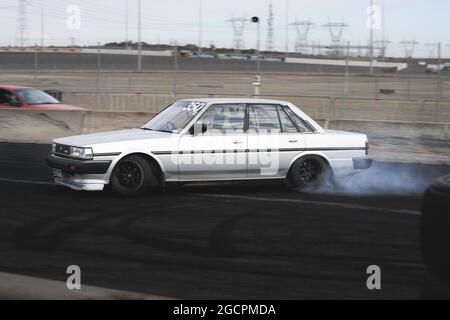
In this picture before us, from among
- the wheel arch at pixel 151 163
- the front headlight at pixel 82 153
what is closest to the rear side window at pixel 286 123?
the wheel arch at pixel 151 163

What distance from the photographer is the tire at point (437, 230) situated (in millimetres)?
3719

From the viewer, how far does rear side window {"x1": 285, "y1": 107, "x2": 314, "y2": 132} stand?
991 centimetres

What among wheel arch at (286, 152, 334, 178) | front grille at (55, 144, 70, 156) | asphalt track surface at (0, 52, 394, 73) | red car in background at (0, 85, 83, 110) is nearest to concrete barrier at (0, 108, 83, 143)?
red car in background at (0, 85, 83, 110)

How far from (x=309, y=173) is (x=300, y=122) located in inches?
29.0

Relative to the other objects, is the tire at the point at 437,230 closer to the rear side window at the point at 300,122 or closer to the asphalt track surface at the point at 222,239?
the asphalt track surface at the point at 222,239

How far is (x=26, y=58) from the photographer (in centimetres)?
5206

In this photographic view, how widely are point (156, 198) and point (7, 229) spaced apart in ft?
7.90

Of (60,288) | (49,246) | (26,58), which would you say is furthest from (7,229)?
(26,58)

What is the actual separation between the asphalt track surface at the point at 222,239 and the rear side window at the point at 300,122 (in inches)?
36.4

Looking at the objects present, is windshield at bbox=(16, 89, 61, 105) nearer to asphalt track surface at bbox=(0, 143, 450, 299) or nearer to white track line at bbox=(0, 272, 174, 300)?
asphalt track surface at bbox=(0, 143, 450, 299)

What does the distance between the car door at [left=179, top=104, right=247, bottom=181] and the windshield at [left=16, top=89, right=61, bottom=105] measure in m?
9.34

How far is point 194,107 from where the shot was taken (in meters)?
9.59

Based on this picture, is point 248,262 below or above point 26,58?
below
